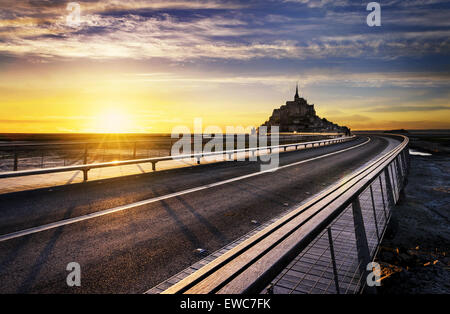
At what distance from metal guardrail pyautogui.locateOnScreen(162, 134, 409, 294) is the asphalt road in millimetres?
1943

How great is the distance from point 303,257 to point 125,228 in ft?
12.8

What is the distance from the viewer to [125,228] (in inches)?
253

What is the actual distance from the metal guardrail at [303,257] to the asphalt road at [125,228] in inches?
76.5

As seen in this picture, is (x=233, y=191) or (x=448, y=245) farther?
(x=233, y=191)

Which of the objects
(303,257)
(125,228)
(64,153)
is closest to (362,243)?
(303,257)

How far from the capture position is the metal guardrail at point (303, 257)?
1.85 metres

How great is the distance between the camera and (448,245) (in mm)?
6891

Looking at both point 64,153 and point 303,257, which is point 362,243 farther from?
point 64,153

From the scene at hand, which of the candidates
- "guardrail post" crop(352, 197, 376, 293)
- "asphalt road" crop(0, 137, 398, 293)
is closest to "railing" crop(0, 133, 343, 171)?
"asphalt road" crop(0, 137, 398, 293)

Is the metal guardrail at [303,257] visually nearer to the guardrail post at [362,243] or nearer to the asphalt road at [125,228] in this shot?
the guardrail post at [362,243]

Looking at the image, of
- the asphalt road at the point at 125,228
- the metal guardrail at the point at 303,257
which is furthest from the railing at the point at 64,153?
the metal guardrail at the point at 303,257
